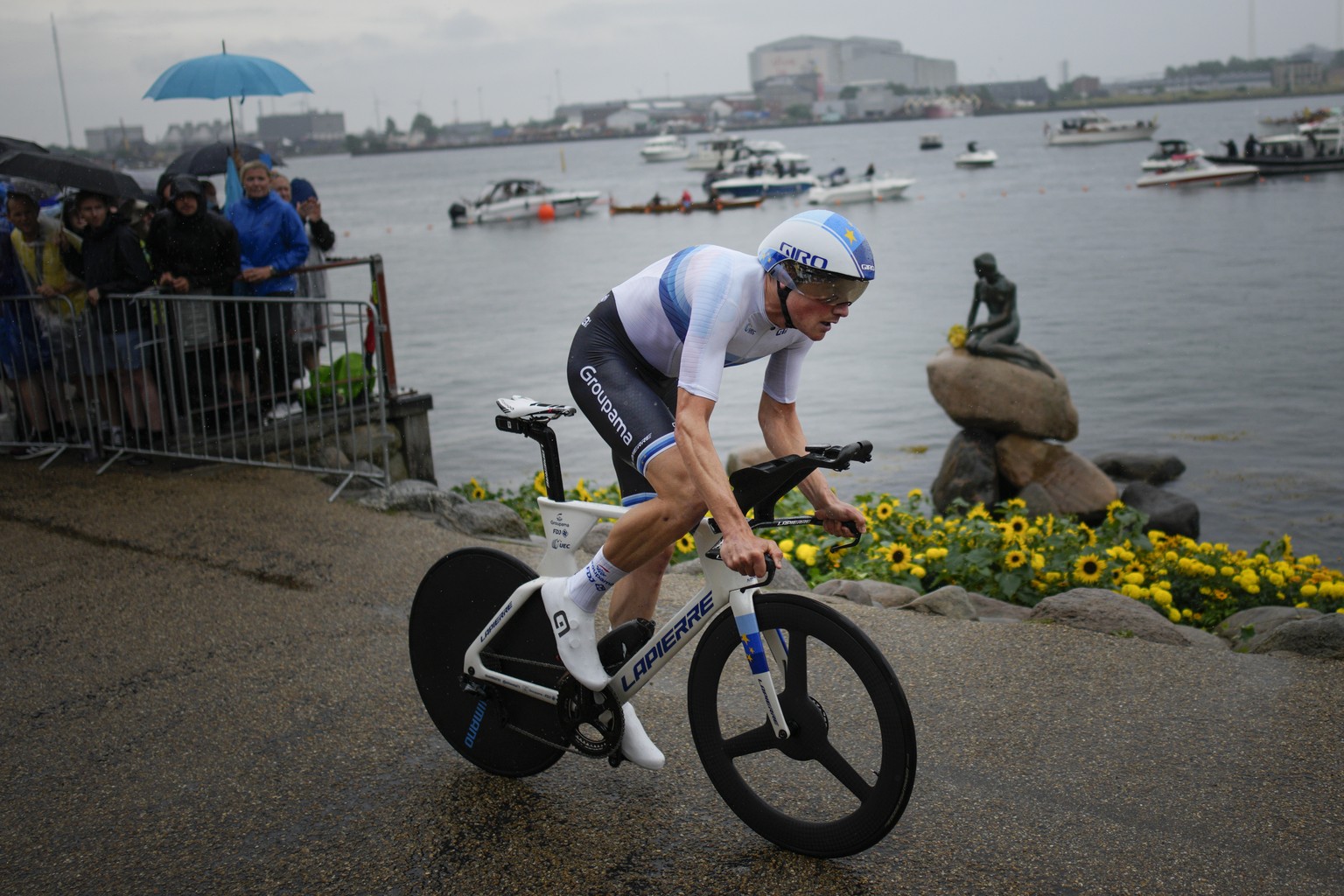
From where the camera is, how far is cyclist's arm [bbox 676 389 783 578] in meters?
3.35

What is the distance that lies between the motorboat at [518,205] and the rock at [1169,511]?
57592 mm

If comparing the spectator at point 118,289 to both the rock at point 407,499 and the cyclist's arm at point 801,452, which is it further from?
the cyclist's arm at point 801,452

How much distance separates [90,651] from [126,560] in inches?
53.9

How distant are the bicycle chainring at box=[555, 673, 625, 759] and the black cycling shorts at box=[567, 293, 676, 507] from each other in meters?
0.63

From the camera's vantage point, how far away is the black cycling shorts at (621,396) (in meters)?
3.80

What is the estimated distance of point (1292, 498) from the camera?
12.7 meters

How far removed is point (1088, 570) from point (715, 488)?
383 cm

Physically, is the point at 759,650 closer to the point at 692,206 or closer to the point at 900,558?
A: the point at 900,558

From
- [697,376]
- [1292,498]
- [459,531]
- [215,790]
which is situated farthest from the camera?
[1292,498]

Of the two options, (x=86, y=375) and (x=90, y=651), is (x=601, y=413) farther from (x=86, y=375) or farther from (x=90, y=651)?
(x=86, y=375)

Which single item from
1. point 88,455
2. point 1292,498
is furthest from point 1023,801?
point 1292,498

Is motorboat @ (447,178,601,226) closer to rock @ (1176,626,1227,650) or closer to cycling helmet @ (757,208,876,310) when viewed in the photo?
rock @ (1176,626,1227,650)

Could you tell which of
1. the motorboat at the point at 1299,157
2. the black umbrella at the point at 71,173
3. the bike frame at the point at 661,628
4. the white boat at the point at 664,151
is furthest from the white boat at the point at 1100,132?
the bike frame at the point at 661,628

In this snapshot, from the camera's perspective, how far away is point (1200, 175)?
206 feet
